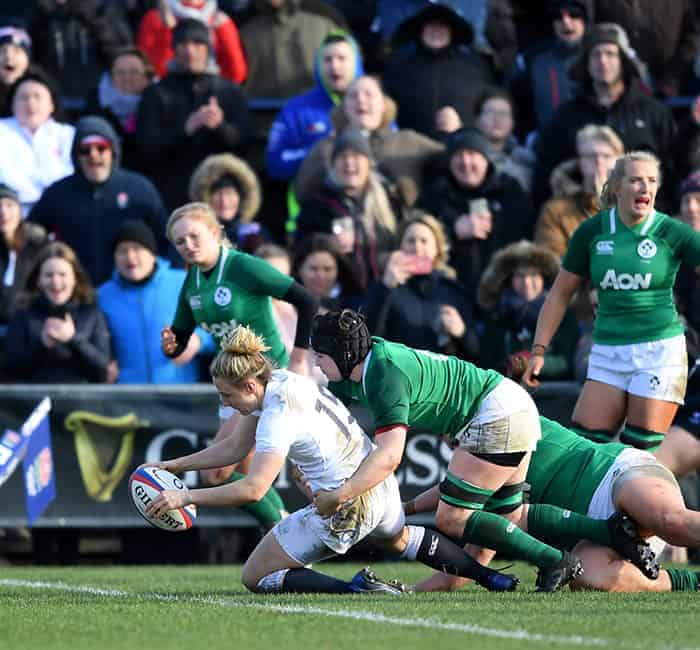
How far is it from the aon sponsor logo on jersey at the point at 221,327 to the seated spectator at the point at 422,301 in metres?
2.26

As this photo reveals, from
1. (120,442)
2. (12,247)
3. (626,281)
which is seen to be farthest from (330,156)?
(626,281)

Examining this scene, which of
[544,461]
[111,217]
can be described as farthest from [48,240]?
[544,461]

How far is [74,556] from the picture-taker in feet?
38.5

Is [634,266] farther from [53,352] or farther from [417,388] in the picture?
[53,352]

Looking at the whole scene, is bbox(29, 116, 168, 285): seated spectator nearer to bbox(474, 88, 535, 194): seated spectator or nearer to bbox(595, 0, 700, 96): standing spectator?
bbox(474, 88, 535, 194): seated spectator

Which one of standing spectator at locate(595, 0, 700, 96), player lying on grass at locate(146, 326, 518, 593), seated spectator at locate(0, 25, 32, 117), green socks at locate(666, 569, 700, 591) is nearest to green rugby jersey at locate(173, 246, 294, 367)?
player lying on grass at locate(146, 326, 518, 593)

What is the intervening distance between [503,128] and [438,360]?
19.2 feet

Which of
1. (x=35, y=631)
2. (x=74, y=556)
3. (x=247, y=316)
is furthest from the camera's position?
(x=74, y=556)

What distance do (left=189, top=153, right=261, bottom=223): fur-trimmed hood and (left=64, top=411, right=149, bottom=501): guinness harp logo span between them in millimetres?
2117

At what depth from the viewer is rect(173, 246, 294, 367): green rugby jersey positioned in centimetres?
924

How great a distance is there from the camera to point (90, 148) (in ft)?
41.5

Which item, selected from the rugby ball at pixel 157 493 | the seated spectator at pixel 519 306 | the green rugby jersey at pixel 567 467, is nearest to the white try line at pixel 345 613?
the rugby ball at pixel 157 493

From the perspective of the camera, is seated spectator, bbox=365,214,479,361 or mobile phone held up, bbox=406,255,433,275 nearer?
seated spectator, bbox=365,214,479,361

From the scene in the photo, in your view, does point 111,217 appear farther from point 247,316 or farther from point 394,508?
point 394,508
